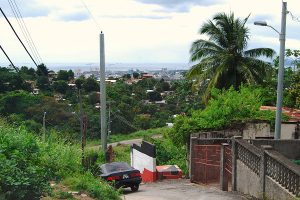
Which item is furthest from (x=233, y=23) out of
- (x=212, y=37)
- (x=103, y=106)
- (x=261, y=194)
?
(x=261, y=194)

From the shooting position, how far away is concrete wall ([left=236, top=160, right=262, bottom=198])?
14.0m

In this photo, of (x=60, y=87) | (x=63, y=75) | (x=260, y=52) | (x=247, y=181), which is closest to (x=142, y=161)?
(x=260, y=52)

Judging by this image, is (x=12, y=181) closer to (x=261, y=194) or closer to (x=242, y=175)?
(x=261, y=194)

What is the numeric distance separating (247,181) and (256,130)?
9.24m

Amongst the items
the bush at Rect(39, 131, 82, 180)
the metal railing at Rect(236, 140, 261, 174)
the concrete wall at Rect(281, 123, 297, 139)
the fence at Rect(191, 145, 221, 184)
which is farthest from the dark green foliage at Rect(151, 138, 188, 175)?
the bush at Rect(39, 131, 82, 180)

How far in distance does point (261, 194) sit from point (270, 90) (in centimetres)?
1981

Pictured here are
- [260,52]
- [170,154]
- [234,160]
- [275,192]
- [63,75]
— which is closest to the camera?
[275,192]

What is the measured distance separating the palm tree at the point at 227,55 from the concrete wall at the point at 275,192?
18.8 meters

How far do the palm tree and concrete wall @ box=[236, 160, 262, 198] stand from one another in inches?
598

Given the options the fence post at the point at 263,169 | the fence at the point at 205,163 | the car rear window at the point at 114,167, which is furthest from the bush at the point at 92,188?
the fence at the point at 205,163

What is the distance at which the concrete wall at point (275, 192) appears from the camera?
1101cm

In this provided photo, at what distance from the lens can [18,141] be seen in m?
9.11

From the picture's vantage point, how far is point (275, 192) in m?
12.0

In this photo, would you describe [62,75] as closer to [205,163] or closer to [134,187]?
[205,163]
